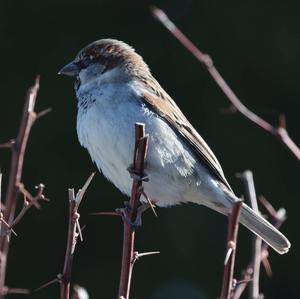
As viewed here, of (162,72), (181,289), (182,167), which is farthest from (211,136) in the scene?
(182,167)

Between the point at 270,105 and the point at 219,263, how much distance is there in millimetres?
1035

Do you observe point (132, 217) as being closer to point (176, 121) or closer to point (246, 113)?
point (246, 113)

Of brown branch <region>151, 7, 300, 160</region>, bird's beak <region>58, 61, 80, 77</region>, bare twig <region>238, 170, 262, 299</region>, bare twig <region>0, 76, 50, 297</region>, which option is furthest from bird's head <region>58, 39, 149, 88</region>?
bare twig <region>238, 170, 262, 299</region>

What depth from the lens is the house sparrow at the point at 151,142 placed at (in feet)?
9.16

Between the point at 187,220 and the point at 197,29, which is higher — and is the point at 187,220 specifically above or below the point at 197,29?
below

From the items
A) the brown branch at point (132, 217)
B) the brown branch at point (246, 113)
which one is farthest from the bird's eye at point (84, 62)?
the brown branch at point (132, 217)

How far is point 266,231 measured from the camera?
9.21ft

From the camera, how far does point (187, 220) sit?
560cm

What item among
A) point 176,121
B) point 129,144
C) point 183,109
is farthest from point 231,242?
point 183,109

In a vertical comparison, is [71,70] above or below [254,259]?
above

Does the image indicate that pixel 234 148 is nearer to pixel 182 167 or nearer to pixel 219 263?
pixel 219 263

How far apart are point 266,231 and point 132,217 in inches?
47.6

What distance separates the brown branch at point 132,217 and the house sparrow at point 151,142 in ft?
3.50

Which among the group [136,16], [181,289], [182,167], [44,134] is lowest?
[181,289]
